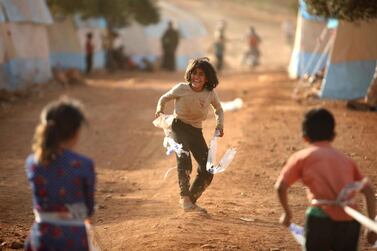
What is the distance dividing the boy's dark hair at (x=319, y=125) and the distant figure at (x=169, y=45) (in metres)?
25.9

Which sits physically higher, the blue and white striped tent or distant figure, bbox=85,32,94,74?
the blue and white striped tent

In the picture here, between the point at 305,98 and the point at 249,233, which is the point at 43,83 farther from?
the point at 249,233

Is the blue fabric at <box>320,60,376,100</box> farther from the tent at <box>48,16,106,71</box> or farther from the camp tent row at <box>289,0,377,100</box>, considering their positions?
the tent at <box>48,16,106,71</box>

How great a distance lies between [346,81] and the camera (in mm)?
15172

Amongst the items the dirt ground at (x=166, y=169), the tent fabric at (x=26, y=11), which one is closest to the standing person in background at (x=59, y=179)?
the dirt ground at (x=166, y=169)

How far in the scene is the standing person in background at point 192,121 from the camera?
6160 mm

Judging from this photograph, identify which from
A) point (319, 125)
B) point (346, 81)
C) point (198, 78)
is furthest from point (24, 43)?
point (319, 125)

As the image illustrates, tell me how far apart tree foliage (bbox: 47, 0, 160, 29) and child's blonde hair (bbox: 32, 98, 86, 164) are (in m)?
23.3

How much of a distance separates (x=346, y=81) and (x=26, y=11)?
10.2 metres

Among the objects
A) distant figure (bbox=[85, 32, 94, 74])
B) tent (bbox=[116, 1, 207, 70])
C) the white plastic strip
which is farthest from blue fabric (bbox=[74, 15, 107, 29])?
the white plastic strip

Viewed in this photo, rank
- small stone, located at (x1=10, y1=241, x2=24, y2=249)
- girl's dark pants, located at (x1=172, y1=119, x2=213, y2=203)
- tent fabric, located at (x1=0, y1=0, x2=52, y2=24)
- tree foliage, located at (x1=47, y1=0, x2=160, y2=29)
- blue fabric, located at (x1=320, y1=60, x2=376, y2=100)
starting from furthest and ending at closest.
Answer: tree foliage, located at (x1=47, y1=0, x2=160, y2=29) → tent fabric, located at (x1=0, y1=0, x2=52, y2=24) → blue fabric, located at (x1=320, y1=60, x2=376, y2=100) → girl's dark pants, located at (x1=172, y1=119, x2=213, y2=203) → small stone, located at (x1=10, y1=241, x2=24, y2=249)

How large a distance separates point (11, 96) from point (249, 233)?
40.6ft

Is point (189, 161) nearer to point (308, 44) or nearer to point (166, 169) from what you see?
point (166, 169)

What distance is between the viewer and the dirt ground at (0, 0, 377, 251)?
18.2ft
